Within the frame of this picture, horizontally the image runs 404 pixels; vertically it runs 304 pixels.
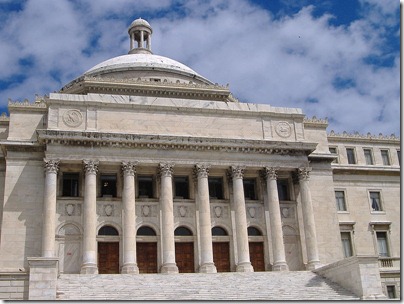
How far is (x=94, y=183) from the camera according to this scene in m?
42.6

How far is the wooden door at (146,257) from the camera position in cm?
4316

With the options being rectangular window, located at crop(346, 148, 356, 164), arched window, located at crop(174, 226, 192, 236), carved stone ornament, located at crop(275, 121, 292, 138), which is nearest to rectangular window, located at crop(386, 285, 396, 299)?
rectangular window, located at crop(346, 148, 356, 164)

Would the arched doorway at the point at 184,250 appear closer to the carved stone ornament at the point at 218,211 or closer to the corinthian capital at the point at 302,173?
the carved stone ornament at the point at 218,211

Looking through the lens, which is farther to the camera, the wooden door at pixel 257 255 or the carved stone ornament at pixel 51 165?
the wooden door at pixel 257 255

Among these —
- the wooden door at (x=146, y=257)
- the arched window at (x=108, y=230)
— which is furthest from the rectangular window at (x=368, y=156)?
the arched window at (x=108, y=230)

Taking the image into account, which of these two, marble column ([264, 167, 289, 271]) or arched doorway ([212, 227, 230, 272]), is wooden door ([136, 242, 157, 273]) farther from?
marble column ([264, 167, 289, 271])

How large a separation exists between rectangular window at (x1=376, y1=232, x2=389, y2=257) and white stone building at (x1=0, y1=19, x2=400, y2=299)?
237 millimetres

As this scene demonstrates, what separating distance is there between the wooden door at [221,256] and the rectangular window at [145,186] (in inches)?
252

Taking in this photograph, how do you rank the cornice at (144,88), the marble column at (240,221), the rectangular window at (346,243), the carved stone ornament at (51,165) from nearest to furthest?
the carved stone ornament at (51,165)
the marble column at (240,221)
the rectangular window at (346,243)
the cornice at (144,88)

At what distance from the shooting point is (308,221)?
45531 millimetres

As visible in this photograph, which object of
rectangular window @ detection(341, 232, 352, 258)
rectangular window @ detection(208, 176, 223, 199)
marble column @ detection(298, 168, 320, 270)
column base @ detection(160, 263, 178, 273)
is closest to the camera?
column base @ detection(160, 263, 178, 273)

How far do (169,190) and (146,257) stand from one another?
524 centimetres

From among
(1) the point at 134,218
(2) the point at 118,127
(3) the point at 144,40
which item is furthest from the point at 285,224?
(3) the point at 144,40

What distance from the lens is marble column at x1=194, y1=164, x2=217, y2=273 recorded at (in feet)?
139
